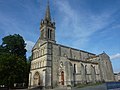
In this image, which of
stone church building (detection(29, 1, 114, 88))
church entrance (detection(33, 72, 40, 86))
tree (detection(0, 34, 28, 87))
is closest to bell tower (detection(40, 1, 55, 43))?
stone church building (detection(29, 1, 114, 88))

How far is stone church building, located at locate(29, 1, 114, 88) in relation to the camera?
3299 centimetres

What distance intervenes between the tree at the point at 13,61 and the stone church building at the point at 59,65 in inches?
214

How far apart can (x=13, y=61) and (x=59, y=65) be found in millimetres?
13486

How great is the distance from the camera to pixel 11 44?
1705 inches

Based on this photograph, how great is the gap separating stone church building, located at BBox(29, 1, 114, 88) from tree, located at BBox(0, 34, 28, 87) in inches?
214

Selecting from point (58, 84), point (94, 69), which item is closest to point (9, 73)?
point (58, 84)

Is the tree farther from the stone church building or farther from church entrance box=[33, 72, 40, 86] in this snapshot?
the stone church building

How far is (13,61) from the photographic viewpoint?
28.7 m

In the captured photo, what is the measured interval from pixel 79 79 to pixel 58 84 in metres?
6.22

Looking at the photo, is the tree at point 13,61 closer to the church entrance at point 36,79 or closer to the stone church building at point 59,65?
the church entrance at point 36,79

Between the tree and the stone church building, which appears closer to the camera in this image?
the tree

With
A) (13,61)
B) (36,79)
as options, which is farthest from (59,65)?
(13,61)

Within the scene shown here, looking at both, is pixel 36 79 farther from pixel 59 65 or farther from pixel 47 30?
pixel 47 30

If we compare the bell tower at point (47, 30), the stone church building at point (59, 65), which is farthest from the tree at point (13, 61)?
the bell tower at point (47, 30)
